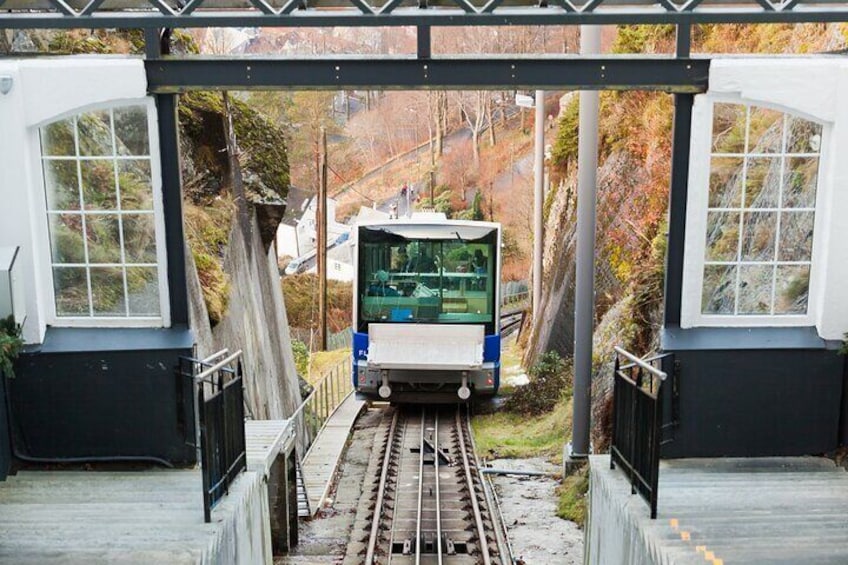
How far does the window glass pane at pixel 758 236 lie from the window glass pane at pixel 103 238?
5.08 m

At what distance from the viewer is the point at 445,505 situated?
10.3 metres

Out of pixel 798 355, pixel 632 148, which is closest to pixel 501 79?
pixel 798 355

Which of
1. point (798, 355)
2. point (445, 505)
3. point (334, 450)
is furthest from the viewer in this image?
point (334, 450)

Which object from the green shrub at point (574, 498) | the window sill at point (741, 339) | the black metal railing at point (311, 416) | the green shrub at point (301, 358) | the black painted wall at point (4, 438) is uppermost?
the window sill at point (741, 339)

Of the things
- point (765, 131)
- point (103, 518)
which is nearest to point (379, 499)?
point (103, 518)

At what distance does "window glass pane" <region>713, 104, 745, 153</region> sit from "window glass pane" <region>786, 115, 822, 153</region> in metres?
0.36

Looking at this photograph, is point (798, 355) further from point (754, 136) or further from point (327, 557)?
point (327, 557)

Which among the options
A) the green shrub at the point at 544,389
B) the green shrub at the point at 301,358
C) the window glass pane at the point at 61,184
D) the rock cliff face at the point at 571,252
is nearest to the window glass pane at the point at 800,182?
the window glass pane at the point at 61,184

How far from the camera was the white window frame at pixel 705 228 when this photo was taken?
6184 millimetres

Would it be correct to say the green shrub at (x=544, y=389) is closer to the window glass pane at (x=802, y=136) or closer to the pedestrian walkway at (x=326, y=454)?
the pedestrian walkway at (x=326, y=454)

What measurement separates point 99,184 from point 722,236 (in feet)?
16.6

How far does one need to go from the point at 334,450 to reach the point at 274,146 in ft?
20.7

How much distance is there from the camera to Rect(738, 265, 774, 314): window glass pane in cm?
647

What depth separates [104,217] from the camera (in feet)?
20.9
